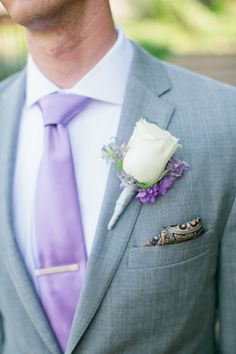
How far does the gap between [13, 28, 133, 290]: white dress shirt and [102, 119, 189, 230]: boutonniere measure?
4.0 inches

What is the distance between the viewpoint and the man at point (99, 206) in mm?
1643

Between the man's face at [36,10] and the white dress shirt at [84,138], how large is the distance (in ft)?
0.66

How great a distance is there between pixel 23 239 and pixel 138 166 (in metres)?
0.42

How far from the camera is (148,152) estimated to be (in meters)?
1.55

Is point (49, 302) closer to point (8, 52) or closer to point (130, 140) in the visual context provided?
point (130, 140)

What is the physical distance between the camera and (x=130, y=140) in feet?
5.28

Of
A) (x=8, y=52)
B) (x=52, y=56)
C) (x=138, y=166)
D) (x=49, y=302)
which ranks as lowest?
(x=8, y=52)

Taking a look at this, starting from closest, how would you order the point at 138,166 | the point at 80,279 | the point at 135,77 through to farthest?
the point at 138,166, the point at 80,279, the point at 135,77

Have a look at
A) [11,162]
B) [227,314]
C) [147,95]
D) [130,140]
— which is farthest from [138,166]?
[227,314]

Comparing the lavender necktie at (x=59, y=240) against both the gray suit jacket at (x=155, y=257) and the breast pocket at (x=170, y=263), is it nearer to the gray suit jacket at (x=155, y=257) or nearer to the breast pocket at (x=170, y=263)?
the gray suit jacket at (x=155, y=257)

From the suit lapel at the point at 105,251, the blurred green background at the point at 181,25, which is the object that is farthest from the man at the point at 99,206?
the blurred green background at the point at 181,25

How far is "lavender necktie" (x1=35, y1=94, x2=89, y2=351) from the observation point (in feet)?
5.49

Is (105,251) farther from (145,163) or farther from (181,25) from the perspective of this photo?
(181,25)

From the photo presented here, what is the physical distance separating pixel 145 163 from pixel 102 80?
1.13ft
